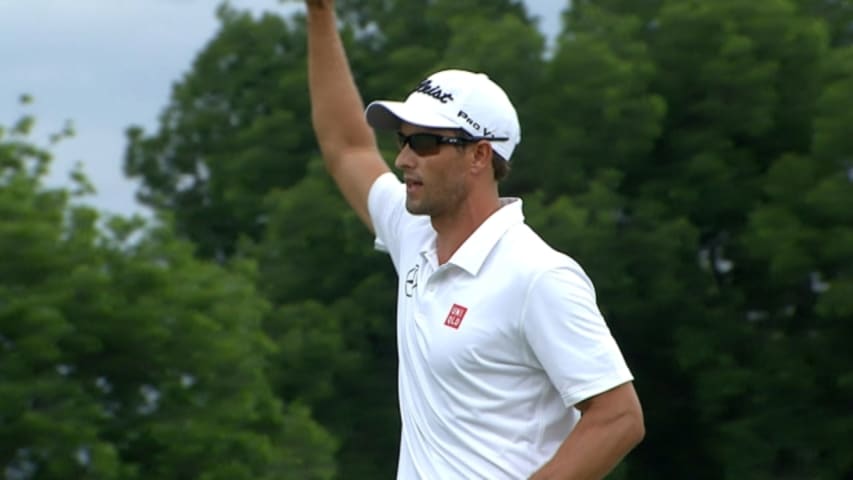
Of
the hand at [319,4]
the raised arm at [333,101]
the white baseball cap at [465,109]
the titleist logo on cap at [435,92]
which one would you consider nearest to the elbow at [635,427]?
the white baseball cap at [465,109]

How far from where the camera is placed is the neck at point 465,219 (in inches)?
149

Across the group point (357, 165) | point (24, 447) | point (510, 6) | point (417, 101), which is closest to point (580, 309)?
point (417, 101)

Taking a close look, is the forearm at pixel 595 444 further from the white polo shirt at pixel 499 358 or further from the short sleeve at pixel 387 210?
the short sleeve at pixel 387 210

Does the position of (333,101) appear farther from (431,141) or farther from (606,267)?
(606,267)

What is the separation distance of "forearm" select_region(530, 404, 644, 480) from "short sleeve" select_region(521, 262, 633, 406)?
0.05 meters

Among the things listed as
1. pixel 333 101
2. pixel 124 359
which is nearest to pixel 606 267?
pixel 124 359

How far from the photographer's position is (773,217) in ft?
116

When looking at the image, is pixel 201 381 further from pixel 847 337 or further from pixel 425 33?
pixel 425 33

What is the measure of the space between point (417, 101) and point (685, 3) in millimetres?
35394

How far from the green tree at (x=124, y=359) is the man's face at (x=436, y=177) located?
84.2ft

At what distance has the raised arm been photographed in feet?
14.7

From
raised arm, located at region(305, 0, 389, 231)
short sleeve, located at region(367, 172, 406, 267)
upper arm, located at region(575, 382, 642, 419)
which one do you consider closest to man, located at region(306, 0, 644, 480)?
upper arm, located at region(575, 382, 642, 419)

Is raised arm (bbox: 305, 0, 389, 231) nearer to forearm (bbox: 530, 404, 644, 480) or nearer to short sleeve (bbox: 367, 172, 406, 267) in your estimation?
short sleeve (bbox: 367, 172, 406, 267)

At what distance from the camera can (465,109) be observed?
378 centimetres
